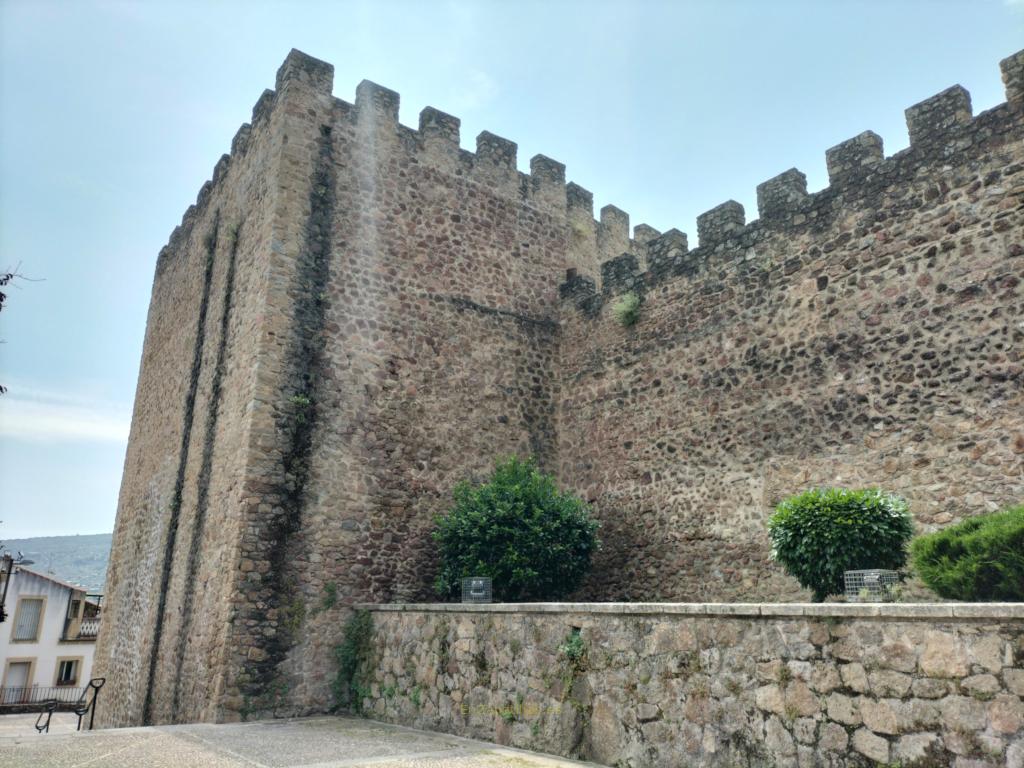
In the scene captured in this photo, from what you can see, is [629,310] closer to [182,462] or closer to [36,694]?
[182,462]

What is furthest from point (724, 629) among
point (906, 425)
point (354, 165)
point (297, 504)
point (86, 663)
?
point (86, 663)

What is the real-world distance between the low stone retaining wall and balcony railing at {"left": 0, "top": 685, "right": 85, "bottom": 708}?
106 ft

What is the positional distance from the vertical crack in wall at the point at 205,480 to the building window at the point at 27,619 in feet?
97.5

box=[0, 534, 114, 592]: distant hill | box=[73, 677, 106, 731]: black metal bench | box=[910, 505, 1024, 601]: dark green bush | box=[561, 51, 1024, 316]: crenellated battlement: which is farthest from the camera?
box=[0, 534, 114, 592]: distant hill

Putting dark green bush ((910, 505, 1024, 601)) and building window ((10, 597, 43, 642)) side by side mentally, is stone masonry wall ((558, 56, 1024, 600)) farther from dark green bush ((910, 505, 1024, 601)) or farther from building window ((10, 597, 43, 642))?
building window ((10, 597, 43, 642))

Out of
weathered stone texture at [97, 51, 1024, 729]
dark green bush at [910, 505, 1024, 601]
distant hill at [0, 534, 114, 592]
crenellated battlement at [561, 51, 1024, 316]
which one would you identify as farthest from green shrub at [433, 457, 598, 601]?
distant hill at [0, 534, 114, 592]

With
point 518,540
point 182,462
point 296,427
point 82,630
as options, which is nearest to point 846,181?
point 518,540

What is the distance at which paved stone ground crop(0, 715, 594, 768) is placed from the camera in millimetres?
6105

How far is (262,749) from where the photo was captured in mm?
6957

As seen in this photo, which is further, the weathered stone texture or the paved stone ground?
A: the weathered stone texture

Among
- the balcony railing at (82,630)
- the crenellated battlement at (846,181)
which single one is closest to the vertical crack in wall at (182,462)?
the crenellated battlement at (846,181)

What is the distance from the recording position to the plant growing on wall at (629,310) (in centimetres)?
1202

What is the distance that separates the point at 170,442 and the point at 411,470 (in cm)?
→ 493

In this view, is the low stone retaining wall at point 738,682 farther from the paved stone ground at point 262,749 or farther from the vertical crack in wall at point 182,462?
the vertical crack in wall at point 182,462
